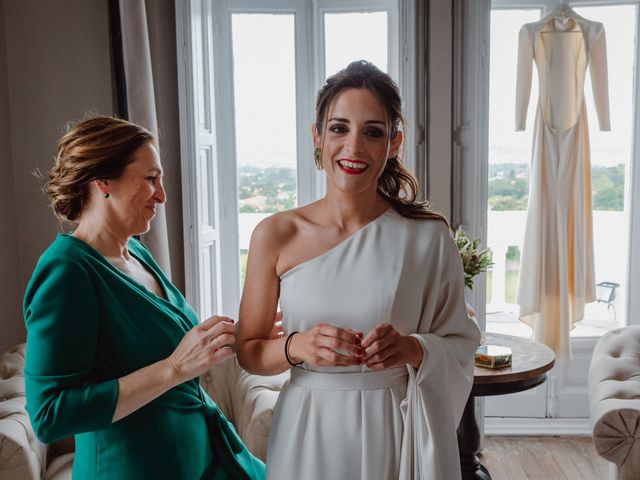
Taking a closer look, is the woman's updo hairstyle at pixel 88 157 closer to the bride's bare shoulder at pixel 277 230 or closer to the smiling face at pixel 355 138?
the bride's bare shoulder at pixel 277 230

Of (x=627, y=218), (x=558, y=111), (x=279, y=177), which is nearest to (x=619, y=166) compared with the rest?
(x=627, y=218)

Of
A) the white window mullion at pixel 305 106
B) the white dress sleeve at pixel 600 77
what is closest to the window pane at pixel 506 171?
the white dress sleeve at pixel 600 77

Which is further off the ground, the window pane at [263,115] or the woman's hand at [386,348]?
the window pane at [263,115]

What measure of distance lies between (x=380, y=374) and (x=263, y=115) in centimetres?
250

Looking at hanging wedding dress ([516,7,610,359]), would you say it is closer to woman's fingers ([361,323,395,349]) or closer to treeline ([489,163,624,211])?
treeline ([489,163,624,211])

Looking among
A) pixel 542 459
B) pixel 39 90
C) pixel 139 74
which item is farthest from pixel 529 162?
pixel 39 90

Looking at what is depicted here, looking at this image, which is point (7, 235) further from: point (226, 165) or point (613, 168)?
point (613, 168)

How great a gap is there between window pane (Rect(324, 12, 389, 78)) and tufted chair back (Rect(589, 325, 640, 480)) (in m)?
1.89

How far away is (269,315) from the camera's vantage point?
4.63ft

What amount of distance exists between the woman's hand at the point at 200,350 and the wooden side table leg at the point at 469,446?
1.82m

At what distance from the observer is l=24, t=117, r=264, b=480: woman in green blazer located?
1.18 m

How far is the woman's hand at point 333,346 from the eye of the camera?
1.18 meters

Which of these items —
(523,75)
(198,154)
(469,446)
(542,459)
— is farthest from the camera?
(523,75)

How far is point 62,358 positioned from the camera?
1176 mm
